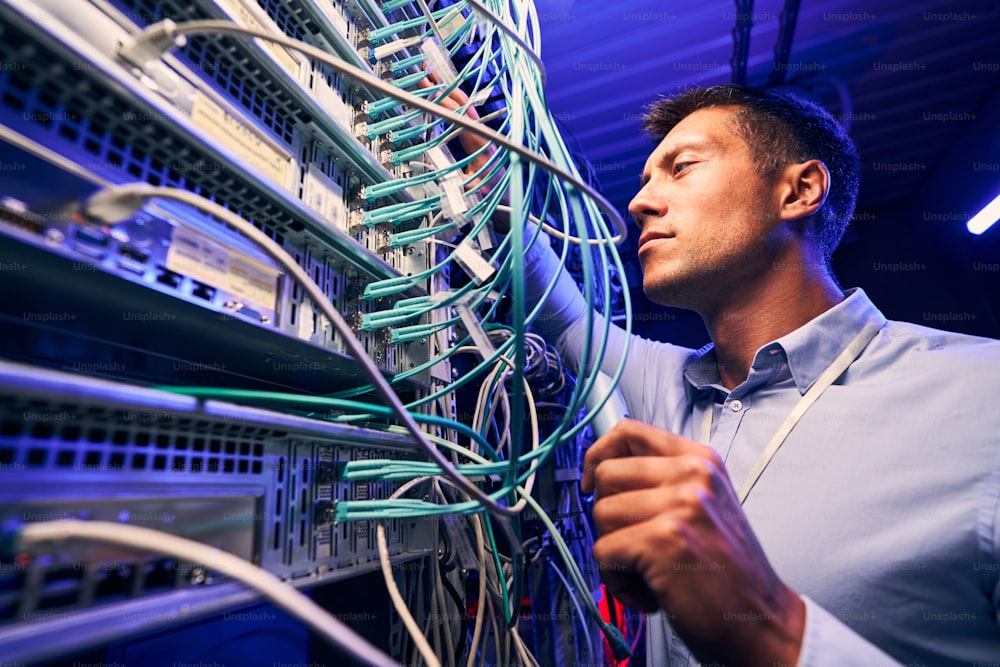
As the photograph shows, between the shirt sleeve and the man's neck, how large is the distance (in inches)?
25.8

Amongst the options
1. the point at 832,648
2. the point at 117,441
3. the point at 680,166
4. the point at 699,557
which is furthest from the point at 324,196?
the point at 680,166

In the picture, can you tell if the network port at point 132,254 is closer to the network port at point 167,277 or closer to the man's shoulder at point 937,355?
the network port at point 167,277

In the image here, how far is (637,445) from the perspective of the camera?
1.85 ft

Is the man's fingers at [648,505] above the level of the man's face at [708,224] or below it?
below

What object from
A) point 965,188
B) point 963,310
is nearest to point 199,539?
point 965,188

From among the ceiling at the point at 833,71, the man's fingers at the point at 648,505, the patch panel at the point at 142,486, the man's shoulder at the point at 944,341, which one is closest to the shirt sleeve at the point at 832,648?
the man's fingers at the point at 648,505

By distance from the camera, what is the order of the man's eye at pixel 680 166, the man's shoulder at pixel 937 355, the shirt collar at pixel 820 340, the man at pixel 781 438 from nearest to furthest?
the man at pixel 781 438 → the man's shoulder at pixel 937 355 → the shirt collar at pixel 820 340 → the man's eye at pixel 680 166

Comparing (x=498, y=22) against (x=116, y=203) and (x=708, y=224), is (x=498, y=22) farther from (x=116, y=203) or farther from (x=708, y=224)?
(x=708, y=224)

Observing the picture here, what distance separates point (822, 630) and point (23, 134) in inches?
32.6

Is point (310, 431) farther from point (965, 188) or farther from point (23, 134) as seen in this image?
point (965, 188)

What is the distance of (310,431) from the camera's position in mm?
479

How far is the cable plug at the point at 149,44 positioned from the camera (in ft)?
1.26

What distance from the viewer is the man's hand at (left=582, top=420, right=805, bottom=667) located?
47 cm

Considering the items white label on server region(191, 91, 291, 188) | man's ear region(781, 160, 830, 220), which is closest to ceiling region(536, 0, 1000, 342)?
man's ear region(781, 160, 830, 220)
